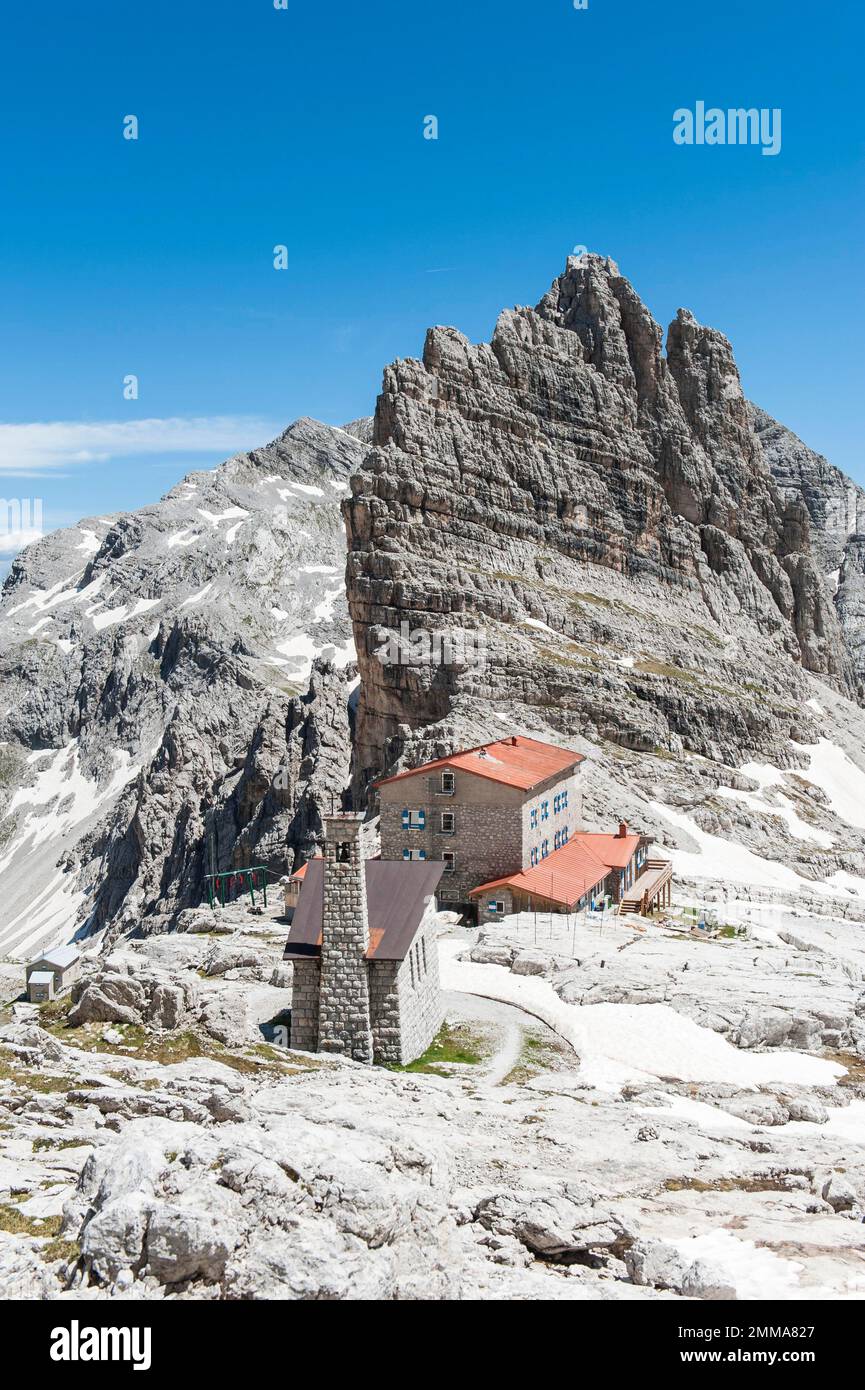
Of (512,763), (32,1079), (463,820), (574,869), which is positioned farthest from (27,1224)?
(512,763)

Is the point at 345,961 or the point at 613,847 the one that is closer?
the point at 345,961

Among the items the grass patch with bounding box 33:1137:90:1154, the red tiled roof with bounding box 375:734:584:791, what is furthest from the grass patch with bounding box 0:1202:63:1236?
the red tiled roof with bounding box 375:734:584:791

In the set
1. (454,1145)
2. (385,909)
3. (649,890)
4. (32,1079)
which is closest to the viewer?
(454,1145)

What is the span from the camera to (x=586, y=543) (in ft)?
458

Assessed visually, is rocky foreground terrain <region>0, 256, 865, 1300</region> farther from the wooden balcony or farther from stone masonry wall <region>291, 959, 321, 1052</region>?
the wooden balcony

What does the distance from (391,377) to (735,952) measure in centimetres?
9469

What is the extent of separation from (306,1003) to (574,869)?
1247 inches

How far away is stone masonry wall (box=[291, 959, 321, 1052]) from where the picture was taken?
99.9 ft

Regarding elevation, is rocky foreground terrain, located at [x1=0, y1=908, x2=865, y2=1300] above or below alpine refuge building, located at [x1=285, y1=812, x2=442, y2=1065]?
below

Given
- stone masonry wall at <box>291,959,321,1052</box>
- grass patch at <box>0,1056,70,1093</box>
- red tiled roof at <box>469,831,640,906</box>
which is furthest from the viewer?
red tiled roof at <box>469,831,640,906</box>

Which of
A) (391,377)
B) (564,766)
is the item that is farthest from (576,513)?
(564,766)

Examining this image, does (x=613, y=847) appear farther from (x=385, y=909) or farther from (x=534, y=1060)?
(x=385, y=909)

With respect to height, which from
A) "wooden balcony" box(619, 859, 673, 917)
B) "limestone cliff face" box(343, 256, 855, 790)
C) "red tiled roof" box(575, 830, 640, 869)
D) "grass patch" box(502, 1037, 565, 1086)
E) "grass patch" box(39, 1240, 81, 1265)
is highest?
"limestone cliff face" box(343, 256, 855, 790)

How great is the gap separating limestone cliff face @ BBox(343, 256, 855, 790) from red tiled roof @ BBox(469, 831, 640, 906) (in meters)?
26.8
